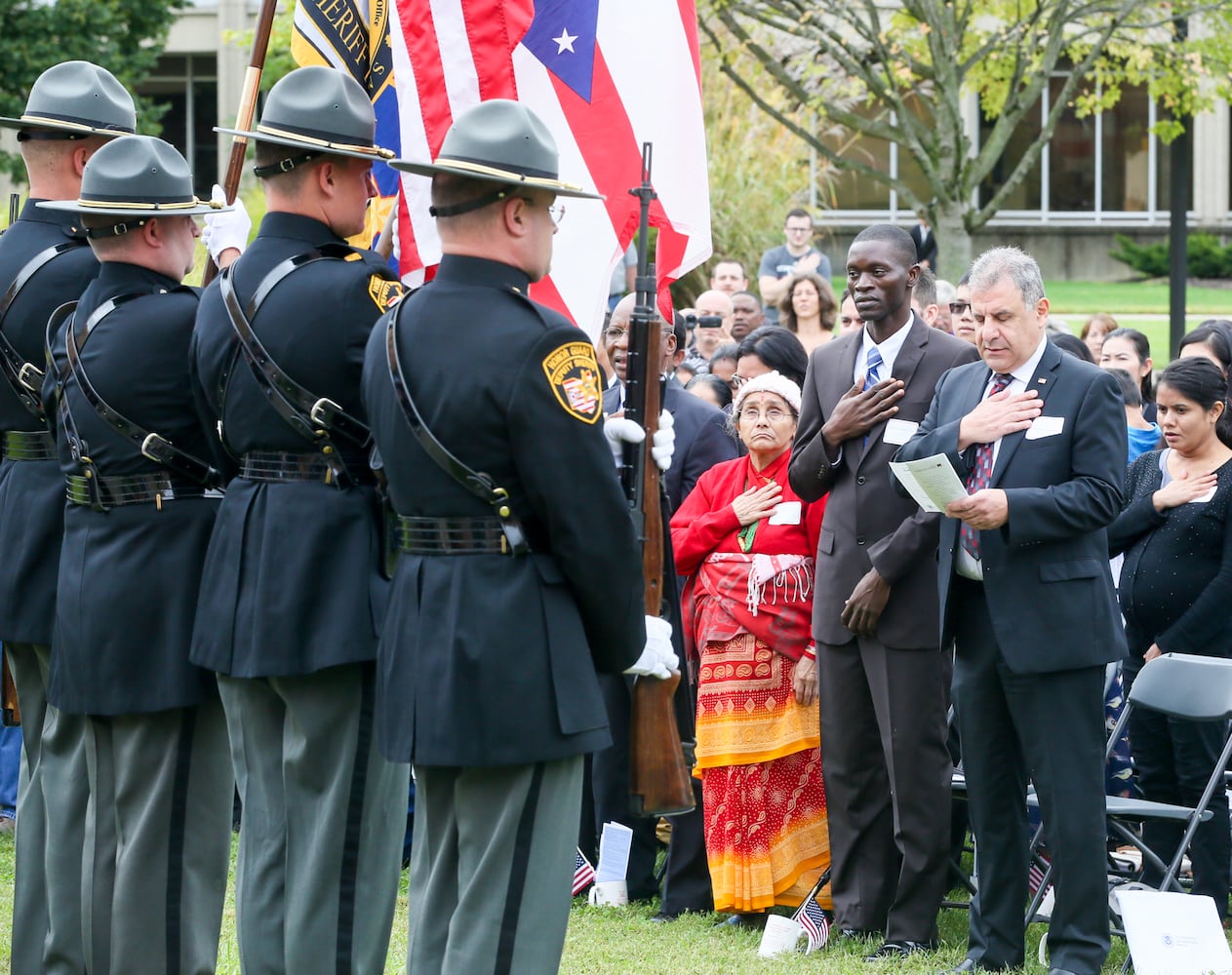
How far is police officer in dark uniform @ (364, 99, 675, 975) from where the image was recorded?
3.47 m

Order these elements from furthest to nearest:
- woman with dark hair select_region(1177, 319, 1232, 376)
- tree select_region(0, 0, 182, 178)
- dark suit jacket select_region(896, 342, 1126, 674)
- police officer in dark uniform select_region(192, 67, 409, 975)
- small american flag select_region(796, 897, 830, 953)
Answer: tree select_region(0, 0, 182, 178)
woman with dark hair select_region(1177, 319, 1232, 376)
small american flag select_region(796, 897, 830, 953)
dark suit jacket select_region(896, 342, 1126, 674)
police officer in dark uniform select_region(192, 67, 409, 975)

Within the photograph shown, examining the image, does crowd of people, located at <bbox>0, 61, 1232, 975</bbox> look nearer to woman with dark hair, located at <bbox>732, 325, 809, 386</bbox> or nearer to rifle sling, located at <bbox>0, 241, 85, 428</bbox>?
rifle sling, located at <bbox>0, 241, 85, 428</bbox>

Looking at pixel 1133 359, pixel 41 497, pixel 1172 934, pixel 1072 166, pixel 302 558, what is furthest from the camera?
pixel 1072 166

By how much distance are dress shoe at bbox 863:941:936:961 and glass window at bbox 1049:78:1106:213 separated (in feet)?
108

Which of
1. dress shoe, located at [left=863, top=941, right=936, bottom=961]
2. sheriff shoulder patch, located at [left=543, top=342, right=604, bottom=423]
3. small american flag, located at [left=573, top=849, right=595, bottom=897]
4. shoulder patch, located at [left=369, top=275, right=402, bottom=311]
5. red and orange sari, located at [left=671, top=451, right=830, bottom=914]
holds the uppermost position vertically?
shoulder patch, located at [left=369, top=275, right=402, bottom=311]

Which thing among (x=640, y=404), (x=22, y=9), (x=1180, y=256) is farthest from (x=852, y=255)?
(x=22, y=9)

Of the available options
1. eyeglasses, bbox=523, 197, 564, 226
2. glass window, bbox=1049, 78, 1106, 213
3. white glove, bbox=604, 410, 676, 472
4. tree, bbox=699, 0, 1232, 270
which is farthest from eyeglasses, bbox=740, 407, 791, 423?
glass window, bbox=1049, 78, 1106, 213

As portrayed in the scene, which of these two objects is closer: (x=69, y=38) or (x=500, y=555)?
(x=500, y=555)

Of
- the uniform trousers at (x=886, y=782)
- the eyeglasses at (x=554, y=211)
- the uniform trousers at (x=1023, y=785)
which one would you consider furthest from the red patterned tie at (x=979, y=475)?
the eyeglasses at (x=554, y=211)

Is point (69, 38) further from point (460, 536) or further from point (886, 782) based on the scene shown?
point (460, 536)

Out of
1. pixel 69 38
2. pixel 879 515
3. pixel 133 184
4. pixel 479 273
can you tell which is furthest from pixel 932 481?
pixel 69 38

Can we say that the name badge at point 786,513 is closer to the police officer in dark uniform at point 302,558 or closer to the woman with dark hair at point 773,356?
the woman with dark hair at point 773,356

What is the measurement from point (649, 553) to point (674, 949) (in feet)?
6.98

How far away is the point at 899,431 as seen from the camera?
5609 mm
